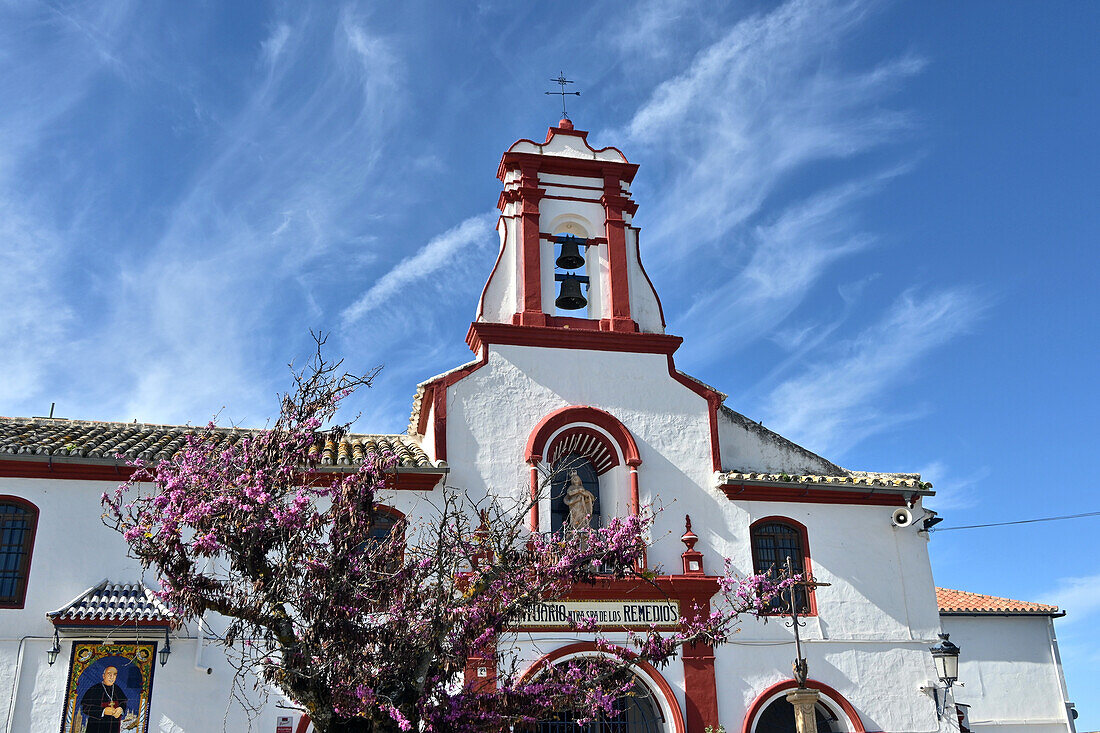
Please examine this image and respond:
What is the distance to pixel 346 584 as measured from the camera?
988 cm

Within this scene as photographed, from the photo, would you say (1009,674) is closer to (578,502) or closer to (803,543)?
(803,543)

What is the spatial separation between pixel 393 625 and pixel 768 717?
29.8 ft

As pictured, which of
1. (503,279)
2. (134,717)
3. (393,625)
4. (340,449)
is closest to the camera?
(393,625)

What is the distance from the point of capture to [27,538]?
15414 mm

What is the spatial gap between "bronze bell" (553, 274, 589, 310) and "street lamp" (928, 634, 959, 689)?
849 cm

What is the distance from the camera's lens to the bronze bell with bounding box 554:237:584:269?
1934 cm

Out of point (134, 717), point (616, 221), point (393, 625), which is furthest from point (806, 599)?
point (134, 717)

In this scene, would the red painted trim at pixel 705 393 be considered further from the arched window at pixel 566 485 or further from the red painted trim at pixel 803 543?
the arched window at pixel 566 485

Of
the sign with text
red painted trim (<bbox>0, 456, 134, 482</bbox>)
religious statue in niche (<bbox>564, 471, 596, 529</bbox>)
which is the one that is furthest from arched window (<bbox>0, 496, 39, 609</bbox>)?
religious statue in niche (<bbox>564, 471, 596, 529</bbox>)

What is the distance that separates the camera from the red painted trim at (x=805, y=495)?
1778 cm

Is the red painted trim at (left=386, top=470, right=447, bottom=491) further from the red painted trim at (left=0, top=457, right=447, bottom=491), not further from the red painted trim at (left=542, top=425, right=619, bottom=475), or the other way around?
the red painted trim at (left=542, top=425, right=619, bottom=475)

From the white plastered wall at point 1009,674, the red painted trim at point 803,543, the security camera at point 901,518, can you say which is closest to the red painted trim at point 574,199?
the red painted trim at point 803,543

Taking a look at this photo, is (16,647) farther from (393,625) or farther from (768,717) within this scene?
(768,717)

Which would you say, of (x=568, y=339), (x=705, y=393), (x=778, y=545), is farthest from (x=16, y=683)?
(x=778, y=545)
